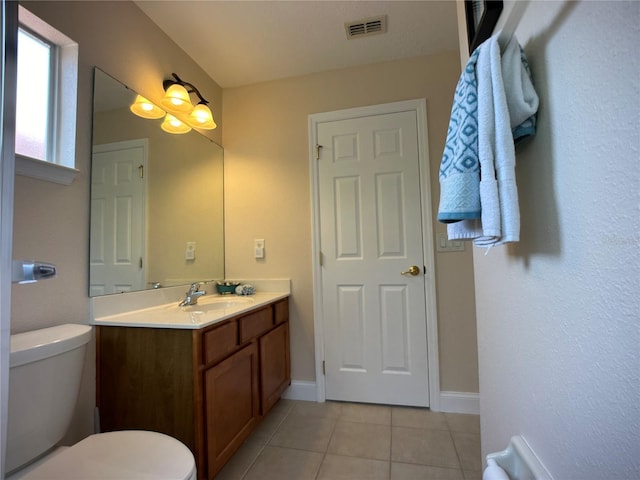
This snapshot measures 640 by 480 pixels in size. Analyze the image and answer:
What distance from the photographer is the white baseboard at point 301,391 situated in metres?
2.12

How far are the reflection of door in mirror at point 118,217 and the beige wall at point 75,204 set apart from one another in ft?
0.14

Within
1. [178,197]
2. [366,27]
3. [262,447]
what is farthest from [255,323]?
[366,27]

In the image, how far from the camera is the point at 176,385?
3.92 feet

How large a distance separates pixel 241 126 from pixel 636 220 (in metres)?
2.40

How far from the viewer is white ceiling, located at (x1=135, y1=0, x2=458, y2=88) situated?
1.62 m

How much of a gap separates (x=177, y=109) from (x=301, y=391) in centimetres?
211

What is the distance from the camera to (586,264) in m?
0.50

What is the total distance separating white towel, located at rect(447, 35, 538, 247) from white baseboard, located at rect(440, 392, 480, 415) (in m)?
1.69

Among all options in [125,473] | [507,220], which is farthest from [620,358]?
[125,473]

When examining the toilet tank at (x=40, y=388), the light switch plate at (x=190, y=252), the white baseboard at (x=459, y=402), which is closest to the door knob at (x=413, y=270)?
the white baseboard at (x=459, y=402)

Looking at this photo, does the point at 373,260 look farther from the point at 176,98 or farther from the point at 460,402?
the point at 176,98

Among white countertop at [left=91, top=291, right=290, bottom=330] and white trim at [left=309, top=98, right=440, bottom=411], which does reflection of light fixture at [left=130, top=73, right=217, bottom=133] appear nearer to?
white trim at [left=309, top=98, right=440, bottom=411]

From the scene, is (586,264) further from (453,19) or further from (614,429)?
(453,19)

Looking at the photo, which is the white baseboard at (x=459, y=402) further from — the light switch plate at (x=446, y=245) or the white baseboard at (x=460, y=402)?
the light switch plate at (x=446, y=245)
